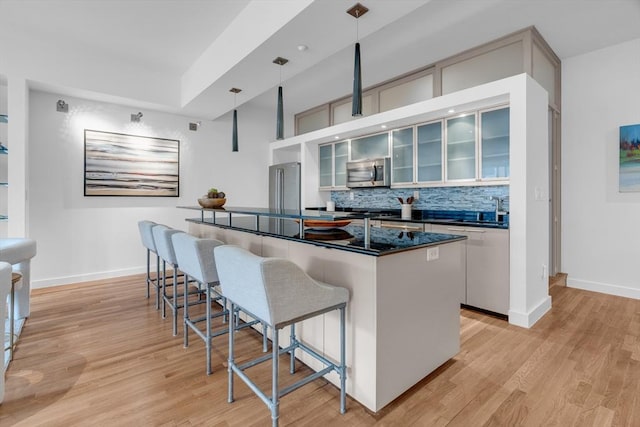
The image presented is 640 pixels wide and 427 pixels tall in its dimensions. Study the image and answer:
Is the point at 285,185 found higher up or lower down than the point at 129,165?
lower down

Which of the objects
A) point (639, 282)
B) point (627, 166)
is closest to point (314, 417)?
point (639, 282)

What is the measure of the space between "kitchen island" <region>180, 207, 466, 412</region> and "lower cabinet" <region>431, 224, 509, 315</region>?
42.1 inches

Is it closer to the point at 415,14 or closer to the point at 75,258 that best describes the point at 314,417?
the point at 415,14

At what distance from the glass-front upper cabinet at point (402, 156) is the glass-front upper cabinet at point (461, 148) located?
570mm

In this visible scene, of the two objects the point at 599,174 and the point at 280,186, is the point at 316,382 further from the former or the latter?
the point at 280,186

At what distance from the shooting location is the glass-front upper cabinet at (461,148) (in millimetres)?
3652

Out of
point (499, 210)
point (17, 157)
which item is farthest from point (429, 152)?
Answer: point (17, 157)

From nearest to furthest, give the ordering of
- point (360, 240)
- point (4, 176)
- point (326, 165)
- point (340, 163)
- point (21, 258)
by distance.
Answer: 1. point (360, 240)
2. point (21, 258)
3. point (4, 176)
4. point (340, 163)
5. point (326, 165)

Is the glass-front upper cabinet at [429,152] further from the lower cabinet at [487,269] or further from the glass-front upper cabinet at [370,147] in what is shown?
the lower cabinet at [487,269]

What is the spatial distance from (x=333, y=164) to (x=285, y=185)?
42.8 inches

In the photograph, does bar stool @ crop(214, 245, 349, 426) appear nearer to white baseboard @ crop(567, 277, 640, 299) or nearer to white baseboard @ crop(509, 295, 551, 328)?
white baseboard @ crop(509, 295, 551, 328)

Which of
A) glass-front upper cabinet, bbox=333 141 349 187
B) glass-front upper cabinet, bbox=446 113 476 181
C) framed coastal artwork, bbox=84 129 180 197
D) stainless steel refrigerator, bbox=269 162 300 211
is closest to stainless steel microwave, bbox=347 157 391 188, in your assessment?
glass-front upper cabinet, bbox=333 141 349 187

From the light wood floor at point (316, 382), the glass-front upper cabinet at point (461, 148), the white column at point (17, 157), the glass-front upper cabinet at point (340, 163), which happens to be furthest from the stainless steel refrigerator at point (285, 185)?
the white column at point (17, 157)

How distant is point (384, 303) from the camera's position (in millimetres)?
1714
